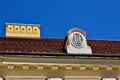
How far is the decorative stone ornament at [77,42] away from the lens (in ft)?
67.7

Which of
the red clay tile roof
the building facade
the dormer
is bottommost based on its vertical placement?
the building facade

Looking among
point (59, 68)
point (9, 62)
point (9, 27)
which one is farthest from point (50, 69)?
point (9, 27)

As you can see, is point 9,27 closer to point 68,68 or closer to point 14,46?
point 14,46

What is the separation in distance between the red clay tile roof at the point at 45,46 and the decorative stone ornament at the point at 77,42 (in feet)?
1.55

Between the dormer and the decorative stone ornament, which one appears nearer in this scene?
the decorative stone ornament

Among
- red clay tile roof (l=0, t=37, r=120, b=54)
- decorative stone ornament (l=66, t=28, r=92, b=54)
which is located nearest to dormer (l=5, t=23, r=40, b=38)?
red clay tile roof (l=0, t=37, r=120, b=54)

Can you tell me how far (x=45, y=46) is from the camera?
21.6m

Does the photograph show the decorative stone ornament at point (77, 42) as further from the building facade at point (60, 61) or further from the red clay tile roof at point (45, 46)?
the red clay tile roof at point (45, 46)

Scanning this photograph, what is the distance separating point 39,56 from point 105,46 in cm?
485

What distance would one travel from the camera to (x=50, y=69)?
1956 cm

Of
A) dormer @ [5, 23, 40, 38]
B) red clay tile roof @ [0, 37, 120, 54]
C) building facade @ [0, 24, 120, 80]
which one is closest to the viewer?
building facade @ [0, 24, 120, 80]

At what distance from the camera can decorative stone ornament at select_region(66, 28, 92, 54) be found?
813 inches

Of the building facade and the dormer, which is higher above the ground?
the dormer

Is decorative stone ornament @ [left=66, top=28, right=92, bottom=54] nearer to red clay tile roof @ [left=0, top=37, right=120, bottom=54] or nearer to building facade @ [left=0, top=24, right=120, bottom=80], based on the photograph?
building facade @ [left=0, top=24, right=120, bottom=80]
